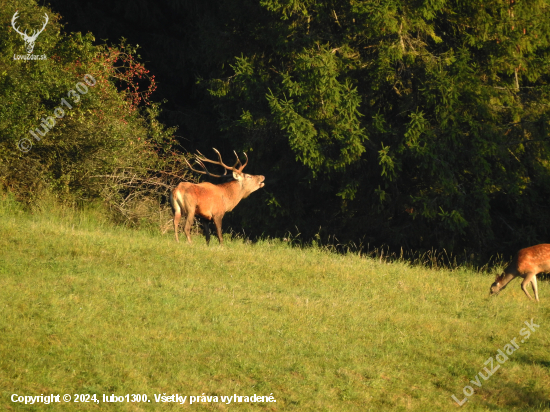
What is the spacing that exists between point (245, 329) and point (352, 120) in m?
9.90

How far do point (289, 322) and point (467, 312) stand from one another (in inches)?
127

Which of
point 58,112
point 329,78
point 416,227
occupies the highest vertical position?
point 329,78

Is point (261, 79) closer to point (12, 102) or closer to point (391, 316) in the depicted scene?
point (12, 102)

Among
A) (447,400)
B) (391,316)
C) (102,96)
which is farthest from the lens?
(102,96)

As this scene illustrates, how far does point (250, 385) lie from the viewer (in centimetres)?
715

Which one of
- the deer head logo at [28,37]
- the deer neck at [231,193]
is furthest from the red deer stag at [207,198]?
the deer head logo at [28,37]

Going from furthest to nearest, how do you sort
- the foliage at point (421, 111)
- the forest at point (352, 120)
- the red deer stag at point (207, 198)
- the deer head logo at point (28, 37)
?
the foliage at point (421, 111) → the forest at point (352, 120) → the deer head logo at point (28, 37) → the red deer stag at point (207, 198)

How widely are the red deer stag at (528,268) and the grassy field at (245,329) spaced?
0.25m

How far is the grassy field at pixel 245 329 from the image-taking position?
7.02m

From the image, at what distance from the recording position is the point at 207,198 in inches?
555

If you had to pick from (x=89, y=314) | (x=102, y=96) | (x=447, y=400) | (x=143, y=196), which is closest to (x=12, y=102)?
(x=102, y=96)

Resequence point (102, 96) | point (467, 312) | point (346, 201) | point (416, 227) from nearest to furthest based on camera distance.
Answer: point (467, 312) → point (102, 96) → point (416, 227) → point (346, 201)

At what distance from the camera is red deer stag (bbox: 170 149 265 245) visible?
44.7 feet

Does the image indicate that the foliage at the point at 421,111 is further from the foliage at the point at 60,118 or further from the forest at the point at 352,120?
the foliage at the point at 60,118
